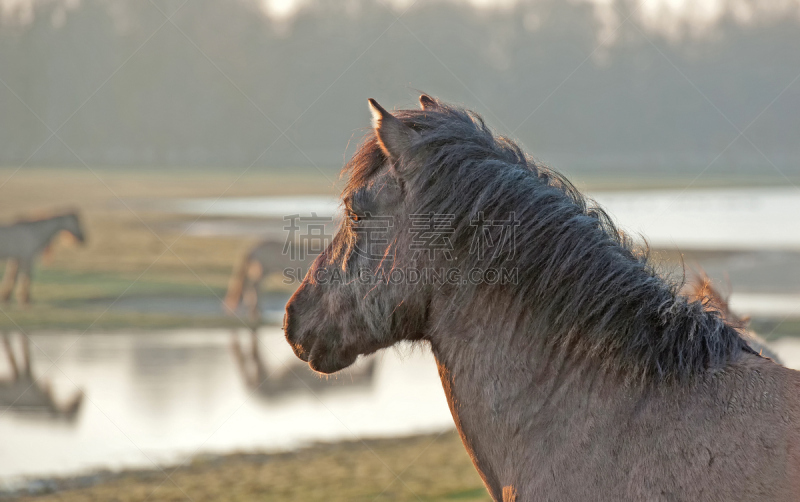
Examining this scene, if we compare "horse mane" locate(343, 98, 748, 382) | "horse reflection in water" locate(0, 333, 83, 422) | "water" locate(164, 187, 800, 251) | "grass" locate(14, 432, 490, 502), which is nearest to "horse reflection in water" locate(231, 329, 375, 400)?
"grass" locate(14, 432, 490, 502)

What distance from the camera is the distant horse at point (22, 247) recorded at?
1611cm

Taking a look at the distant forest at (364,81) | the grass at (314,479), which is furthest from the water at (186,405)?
the distant forest at (364,81)

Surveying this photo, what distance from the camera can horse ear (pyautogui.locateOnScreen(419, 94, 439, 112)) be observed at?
2607 mm

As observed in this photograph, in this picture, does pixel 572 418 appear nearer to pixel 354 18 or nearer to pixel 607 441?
pixel 607 441

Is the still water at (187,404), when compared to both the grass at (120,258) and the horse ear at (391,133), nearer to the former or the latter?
the grass at (120,258)

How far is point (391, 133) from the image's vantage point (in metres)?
2.37

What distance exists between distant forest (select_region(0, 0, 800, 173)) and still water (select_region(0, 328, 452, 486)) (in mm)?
50260

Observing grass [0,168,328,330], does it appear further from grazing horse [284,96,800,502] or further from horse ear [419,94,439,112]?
grazing horse [284,96,800,502]

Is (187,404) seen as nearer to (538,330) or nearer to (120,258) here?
(538,330)

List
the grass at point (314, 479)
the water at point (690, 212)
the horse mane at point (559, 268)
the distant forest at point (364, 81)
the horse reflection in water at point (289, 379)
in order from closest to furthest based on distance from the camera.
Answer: the horse mane at point (559, 268) → the grass at point (314, 479) → the horse reflection in water at point (289, 379) → the water at point (690, 212) → the distant forest at point (364, 81)

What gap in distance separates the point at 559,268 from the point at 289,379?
9154 mm

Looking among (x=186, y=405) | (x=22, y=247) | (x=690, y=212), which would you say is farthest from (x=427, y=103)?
(x=690, y=212)

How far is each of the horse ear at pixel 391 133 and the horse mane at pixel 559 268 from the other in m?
0.04

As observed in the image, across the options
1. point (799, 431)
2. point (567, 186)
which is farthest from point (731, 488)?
point (567, 186)
